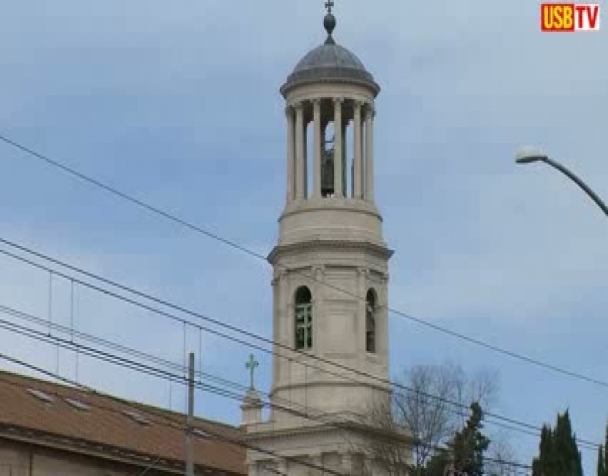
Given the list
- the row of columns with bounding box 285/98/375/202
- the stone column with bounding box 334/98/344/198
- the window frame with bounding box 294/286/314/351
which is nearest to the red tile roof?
the window frame with bounding box 294/286/314/351

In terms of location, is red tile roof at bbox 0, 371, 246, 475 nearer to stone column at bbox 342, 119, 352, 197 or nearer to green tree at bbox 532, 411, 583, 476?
stone column at bbox 342, 119, 352, 197

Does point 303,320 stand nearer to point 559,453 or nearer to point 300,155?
point 300,155

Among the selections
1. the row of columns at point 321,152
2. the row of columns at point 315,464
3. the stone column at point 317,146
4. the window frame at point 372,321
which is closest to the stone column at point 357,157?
the row of columns at point 321,152

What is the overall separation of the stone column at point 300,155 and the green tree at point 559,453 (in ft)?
87.7

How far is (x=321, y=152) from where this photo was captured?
9081 cm

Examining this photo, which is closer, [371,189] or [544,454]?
[544,454]

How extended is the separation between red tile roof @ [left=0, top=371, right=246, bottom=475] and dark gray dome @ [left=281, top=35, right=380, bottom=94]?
13.9 metres

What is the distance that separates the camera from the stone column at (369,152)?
300 feet

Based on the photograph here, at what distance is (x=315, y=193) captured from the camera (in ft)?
298

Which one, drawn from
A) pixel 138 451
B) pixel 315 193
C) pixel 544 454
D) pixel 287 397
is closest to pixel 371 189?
Result: pixel 315 193

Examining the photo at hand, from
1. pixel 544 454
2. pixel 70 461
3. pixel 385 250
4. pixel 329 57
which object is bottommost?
pixel 544 454

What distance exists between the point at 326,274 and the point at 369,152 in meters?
5.59

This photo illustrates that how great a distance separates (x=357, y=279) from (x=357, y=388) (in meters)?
4.03

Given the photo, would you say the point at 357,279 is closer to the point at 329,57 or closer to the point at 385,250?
the point at 385,250
